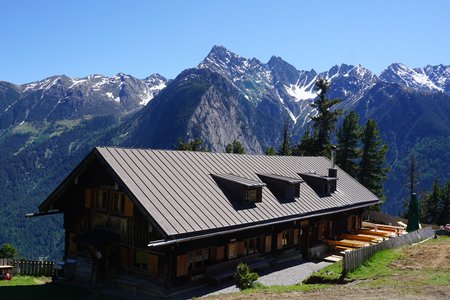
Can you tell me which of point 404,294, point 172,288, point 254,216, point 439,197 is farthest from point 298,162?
point 439,197

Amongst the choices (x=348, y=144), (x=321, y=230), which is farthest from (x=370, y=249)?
(x=348, y=144)

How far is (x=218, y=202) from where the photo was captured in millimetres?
27141

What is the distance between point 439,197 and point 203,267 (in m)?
63.0

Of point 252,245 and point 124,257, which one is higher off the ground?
point 252,245

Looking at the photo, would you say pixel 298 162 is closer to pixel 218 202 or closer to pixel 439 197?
pixel 218 202

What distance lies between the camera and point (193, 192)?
26.9 metres

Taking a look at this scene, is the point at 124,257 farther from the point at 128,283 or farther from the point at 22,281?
the point at 22,281

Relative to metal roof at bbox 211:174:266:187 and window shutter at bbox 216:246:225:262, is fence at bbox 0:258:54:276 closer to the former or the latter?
window shutter at bbox 216:246:225:262

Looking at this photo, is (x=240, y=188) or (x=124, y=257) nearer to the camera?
(x=124, y=257)

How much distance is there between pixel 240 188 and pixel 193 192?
3.03 meters

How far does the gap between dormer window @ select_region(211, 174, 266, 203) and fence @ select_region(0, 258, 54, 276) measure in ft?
40.8

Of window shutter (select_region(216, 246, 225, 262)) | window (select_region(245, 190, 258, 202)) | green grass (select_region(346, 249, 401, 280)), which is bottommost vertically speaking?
green grass (select_region(346, 249, 401, 280))

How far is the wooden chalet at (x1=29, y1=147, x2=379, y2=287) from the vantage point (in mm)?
24250

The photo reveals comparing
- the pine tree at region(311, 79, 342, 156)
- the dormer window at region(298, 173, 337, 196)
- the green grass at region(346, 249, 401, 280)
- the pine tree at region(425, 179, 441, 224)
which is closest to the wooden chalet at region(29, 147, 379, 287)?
the dormer window at region(298, 173, 337, 196)
